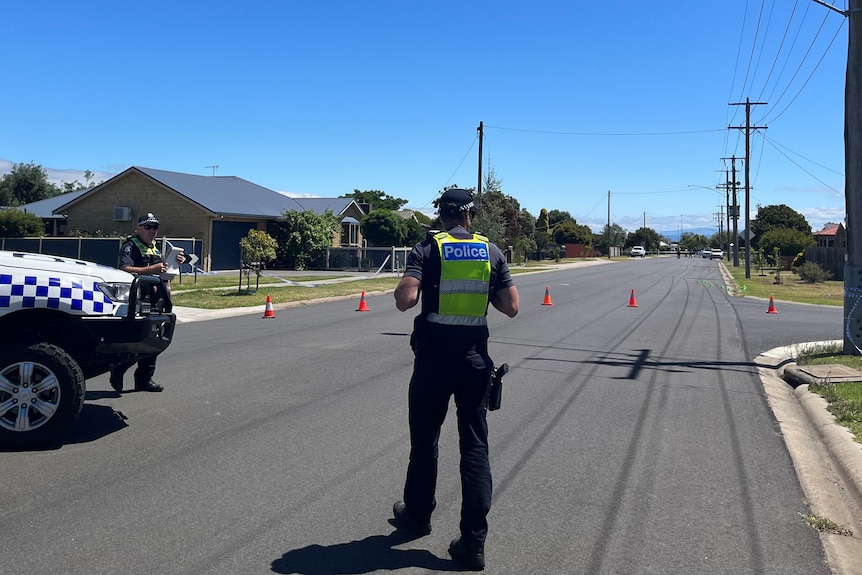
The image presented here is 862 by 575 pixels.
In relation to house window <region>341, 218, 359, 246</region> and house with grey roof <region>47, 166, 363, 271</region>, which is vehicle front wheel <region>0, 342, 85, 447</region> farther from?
house window <region>341, 218, 359, 246</region>

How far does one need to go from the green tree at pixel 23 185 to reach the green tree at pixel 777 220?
75.7 metres

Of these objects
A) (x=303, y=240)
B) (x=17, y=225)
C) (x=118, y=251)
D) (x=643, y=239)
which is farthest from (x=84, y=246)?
(x=643, y=239)

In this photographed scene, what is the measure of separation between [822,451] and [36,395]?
6.49 m

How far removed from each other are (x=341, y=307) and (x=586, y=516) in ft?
48.2

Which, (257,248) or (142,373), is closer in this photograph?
(142,373)

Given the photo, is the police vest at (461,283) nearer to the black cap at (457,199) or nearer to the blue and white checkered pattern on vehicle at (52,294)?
the black cap at (457,199)

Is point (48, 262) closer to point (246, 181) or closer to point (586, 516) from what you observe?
point (586, 516)

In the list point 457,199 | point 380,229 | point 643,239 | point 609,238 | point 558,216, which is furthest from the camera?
point 643,239

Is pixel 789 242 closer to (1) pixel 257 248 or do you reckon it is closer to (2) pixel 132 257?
(1) pixel 257 248

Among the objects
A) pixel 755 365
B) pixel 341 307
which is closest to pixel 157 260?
pixel 755 365

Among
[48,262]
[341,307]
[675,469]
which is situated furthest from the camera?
[341,307]

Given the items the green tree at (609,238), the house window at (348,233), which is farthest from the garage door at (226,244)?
the green tree at (609,238)

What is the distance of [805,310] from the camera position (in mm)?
20828

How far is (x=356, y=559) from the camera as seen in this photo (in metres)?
3.83
